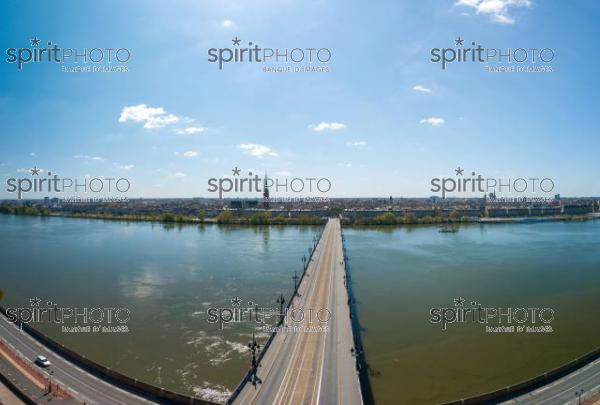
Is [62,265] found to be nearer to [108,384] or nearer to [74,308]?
[74,308]

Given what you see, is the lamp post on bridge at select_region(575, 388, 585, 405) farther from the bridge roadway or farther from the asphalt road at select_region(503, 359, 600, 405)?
the bridge roadway

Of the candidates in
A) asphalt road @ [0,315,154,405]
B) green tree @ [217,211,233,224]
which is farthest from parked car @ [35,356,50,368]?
green tree @ [217,211,233,224]

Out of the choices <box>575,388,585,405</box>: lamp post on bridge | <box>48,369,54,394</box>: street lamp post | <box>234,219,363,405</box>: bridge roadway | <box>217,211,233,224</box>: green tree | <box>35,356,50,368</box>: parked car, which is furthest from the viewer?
<box>217,211,233,224</box>: green tree

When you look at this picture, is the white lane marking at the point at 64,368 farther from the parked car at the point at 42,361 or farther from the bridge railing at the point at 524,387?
the bridge railing at the point at 524,387

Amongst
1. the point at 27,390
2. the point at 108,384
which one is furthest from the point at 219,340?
the point at 27,390

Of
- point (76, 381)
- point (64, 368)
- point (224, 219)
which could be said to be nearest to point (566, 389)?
point (76, 381)
